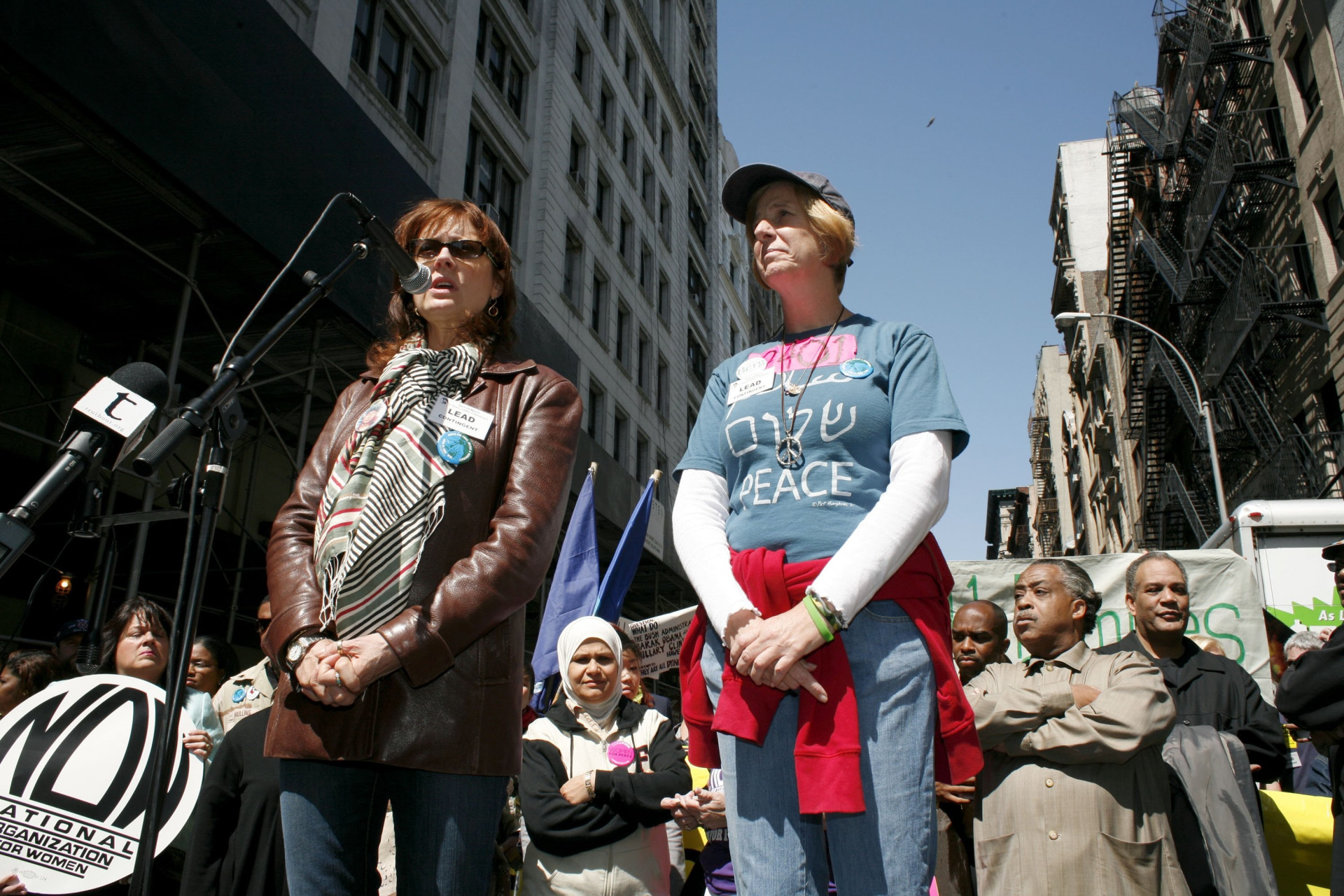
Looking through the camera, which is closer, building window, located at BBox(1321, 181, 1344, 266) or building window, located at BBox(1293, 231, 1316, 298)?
building window, located at BBox(1321, 181, 1344, 266)

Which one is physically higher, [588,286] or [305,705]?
[588,286]

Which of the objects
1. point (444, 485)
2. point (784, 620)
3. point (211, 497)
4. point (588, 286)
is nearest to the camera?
point (784, 620)

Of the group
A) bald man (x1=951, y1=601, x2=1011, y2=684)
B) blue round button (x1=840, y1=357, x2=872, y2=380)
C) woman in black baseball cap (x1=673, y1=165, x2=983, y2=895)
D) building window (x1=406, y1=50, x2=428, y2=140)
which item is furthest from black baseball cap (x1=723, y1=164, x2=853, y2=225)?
building window (x1=406, y1=50, x2=428, y2=140)

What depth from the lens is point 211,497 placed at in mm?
2543

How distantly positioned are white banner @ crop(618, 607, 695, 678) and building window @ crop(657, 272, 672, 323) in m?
22.3

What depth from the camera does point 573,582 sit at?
8484 millimetres

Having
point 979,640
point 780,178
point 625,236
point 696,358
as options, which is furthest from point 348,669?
point 696,358

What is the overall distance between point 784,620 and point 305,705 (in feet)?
3.20

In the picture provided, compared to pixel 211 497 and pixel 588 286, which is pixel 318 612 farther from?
pixel 588 286

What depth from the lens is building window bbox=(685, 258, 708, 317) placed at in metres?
35.0

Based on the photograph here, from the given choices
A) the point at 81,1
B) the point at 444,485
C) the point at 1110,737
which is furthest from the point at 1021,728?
the point at 81,1

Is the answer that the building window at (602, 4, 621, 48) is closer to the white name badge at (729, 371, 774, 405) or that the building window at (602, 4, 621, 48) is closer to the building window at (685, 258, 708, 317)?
the building window at (685, 258, 708, 317)

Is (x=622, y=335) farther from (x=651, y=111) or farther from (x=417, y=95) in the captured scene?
(x=417, y=95)

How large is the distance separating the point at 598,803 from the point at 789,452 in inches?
109
